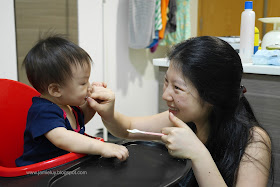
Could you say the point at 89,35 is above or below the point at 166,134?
above

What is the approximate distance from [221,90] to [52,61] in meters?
0.50

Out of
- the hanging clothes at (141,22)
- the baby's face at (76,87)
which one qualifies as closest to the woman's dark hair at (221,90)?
the baby's face at (76,87)

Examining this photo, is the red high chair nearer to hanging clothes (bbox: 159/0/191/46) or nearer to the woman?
the woman

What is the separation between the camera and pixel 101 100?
1.06 meters

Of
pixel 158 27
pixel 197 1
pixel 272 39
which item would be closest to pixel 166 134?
pixel 272 39

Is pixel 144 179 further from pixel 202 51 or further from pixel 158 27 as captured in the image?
pixel 158 27

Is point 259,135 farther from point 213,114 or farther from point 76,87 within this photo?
point 76,87

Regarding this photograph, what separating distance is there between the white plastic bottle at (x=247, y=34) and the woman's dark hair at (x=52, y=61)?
0.84 meters

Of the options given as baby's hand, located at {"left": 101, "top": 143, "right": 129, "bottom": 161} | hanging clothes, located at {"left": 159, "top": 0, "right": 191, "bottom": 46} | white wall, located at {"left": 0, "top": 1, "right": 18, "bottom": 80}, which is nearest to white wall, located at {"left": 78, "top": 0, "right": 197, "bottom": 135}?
hanging clothes, located at {"left": 159, "top": 0, "right": 191, "bottom": 46}

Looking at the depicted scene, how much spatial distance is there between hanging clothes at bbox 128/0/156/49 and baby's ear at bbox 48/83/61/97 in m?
1.90

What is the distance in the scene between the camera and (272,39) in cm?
153

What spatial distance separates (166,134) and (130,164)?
0.45 ft

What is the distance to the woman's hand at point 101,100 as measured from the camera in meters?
1.01

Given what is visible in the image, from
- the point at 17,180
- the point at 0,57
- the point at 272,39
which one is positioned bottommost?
the point at 17,180
